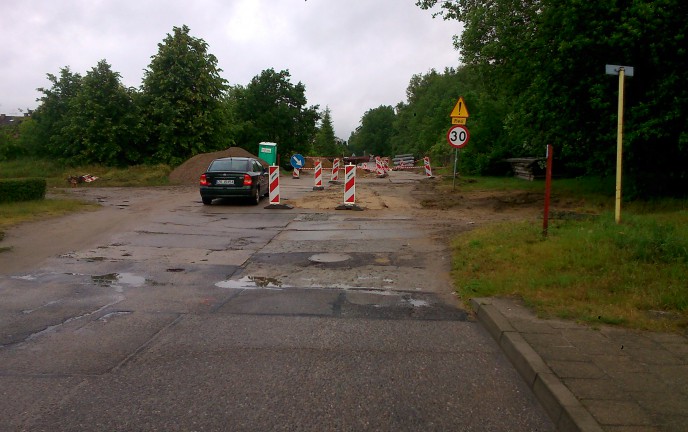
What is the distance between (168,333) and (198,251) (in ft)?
16.2

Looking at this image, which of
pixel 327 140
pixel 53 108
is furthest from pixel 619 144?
pixel 327 140

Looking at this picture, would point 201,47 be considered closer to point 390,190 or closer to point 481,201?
point 390,190

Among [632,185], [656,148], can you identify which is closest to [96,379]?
[656,148]

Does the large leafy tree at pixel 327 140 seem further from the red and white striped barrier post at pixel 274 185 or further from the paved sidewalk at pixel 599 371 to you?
the paved sidewalk at pixel 599 371

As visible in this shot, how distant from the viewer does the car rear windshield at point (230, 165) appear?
1822cm

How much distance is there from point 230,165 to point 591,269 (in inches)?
545

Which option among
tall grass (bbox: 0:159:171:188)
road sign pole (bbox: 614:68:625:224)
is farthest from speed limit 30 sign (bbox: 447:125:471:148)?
tall grass (bbox: 0:159:171:188)

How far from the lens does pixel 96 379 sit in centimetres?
420

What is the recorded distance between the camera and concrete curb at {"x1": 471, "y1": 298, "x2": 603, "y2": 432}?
11.0 feet

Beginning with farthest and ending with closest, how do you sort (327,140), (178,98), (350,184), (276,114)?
(327,140), (276,114), (178,98), (350,184)

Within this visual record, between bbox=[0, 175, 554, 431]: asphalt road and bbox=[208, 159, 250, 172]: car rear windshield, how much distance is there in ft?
28.6

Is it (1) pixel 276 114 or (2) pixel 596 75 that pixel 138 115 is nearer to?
(1) pixel 276 114

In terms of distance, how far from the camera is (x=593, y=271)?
6.68m

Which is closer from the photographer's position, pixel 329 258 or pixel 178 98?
pixel 329 258
